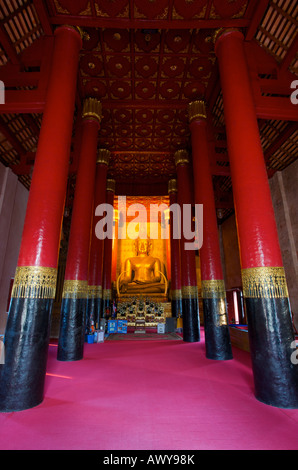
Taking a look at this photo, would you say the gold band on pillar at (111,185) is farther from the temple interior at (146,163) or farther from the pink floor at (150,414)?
the pink floor at (150,414)

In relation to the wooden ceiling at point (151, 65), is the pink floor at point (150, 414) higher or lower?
lower

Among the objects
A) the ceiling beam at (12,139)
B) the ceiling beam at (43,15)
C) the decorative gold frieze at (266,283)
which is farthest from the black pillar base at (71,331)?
the ceiling beam at (12,139)

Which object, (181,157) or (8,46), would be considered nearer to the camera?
(8,46)

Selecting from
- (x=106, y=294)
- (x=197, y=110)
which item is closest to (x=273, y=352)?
(x=197, y=110)

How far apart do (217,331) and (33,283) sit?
153 inches

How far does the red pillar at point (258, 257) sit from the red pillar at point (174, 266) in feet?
23.6

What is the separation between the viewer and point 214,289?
18.1 feet

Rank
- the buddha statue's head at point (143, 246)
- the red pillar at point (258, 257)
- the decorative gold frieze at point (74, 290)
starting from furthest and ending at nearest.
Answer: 1. the buddha statue's head at point (143, 246)
2. the decorative gold frieze at point (74, 290)
3. the red pillar at point (258, 257)

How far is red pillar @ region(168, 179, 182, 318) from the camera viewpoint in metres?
10.7

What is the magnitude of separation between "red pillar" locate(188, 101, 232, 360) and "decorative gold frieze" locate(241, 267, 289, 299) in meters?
2.23

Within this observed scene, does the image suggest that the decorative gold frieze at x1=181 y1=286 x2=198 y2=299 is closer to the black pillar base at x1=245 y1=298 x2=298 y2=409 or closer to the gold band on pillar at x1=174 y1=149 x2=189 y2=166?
the black pillar base at x1=245 y1=298 x2=298 y2=409

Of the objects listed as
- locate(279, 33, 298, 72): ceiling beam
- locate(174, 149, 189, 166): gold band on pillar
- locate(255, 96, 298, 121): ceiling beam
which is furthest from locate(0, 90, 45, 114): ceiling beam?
locate(174, 149, 189, 166): gold band on pillar

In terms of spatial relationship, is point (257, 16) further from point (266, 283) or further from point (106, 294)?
point (106, 294)

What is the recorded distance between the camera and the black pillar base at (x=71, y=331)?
16.5 ft
